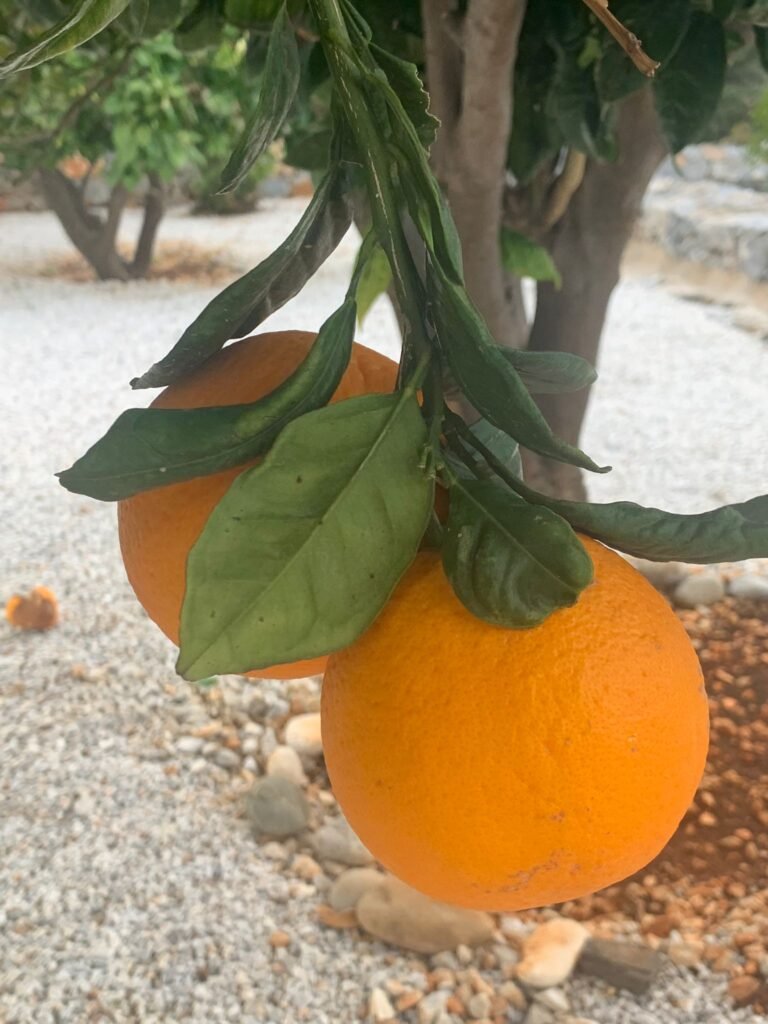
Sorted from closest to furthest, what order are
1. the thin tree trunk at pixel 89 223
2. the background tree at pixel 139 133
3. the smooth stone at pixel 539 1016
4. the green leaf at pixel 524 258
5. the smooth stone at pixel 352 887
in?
the green leaf at pixel 524 258 → the smooth stone at pixel 539 1016 → the smooth stone at pixel 352 887 → the background tree at pixel 139 133 → the thin tree trunk at pixel 89 223

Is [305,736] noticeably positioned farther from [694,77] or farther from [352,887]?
[694,77]

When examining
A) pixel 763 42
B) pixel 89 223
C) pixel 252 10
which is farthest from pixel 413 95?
pixel 89 223

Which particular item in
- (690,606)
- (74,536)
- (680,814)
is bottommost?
(74,536)

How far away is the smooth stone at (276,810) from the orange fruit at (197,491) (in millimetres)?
939

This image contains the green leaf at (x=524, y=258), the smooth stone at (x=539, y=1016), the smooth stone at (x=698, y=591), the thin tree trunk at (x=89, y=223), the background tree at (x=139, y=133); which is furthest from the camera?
the thin tree trunk at (x=89, y=223)

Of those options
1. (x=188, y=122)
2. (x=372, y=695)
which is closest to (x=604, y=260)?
(x=372, y=695)

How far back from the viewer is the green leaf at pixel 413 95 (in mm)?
282

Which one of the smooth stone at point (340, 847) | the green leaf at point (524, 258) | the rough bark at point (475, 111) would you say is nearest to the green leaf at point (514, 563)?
the rough bark at point (475, 111)

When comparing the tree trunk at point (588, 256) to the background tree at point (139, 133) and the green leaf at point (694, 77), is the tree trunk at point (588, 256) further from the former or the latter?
the background tree at point (139, 133)

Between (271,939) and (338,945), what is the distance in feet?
0.23

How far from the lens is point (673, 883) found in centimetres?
110

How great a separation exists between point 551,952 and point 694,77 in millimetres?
815

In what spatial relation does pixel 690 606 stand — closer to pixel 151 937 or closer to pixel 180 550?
pixel 151 937

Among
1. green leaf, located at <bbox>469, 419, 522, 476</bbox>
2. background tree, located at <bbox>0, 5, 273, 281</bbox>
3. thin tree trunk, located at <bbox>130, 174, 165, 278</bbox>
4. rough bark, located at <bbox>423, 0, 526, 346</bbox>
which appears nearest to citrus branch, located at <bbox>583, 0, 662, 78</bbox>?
green leaf, located at <bbox>469, 419, 522, 476</bbox>
